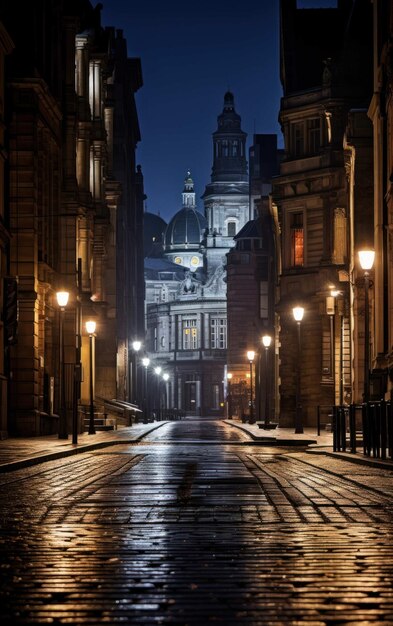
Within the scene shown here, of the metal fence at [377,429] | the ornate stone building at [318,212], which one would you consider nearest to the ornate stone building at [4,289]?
the metal fence at [377,429]

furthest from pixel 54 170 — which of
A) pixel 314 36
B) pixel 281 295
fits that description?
pixel 314 36

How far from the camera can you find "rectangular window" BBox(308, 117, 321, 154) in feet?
225

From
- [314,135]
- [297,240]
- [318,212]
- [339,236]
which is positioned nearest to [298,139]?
[314,135]

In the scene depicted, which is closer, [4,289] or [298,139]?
[4,289]

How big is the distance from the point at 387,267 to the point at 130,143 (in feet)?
255

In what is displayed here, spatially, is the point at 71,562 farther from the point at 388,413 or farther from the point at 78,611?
the point at 388,413

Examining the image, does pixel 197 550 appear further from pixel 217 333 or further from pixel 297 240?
pixel 217 333

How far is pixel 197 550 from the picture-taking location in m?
11.2

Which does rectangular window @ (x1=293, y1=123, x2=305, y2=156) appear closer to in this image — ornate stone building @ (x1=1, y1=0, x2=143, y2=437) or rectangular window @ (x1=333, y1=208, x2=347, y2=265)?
rectangular window @ (x1=333, y1=208, x2=347, y2=265)

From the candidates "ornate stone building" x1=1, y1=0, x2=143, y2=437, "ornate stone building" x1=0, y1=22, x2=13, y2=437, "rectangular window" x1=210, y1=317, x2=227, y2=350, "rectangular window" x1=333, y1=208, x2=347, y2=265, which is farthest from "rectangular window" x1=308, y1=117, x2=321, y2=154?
"rectangular window" x1=210, y1=317, x2=227, y2=350

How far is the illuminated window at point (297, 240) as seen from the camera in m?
68.3

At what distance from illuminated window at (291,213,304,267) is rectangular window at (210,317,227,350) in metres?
119

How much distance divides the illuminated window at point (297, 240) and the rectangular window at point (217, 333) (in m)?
119

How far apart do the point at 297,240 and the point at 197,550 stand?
190 feet
